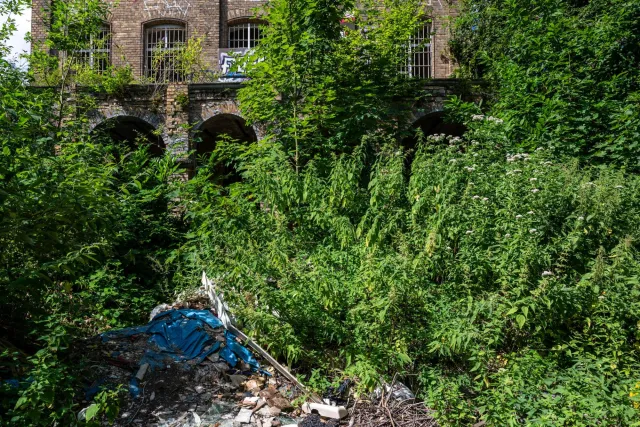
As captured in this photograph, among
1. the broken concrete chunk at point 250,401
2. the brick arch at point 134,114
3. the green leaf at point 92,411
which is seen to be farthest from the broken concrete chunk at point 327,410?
the brick arch at point 134,114

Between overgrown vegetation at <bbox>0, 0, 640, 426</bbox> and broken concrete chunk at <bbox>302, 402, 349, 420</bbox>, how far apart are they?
252 mm

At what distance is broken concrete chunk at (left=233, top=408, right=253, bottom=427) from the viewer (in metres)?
4.56

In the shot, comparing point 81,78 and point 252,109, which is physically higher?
point 81,78

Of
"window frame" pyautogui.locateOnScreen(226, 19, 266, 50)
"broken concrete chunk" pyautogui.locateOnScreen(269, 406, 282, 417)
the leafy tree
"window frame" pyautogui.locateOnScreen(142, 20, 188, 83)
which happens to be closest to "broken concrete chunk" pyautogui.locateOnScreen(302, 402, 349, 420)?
"broken concrete chunk" pyautogui.locateOnScreen(269, 406, 282, 417)

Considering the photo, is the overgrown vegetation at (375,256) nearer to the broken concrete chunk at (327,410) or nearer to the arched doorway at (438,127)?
the broken concrete chunk at (327,410)

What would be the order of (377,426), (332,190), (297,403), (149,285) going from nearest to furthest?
(377,426) < (297,403) < (332,190) < (149,285)

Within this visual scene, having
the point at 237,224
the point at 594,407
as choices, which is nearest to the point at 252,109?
the point at 237,224

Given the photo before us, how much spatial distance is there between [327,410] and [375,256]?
1.57 m

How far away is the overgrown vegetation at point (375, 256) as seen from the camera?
4.29 meters

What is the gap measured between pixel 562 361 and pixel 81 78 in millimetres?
11522

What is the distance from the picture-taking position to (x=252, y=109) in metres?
8.28

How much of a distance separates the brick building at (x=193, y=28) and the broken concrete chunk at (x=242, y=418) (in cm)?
1556

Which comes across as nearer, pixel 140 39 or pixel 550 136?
pixel 550 136

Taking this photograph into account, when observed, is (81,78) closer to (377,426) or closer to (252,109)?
(252,109)
